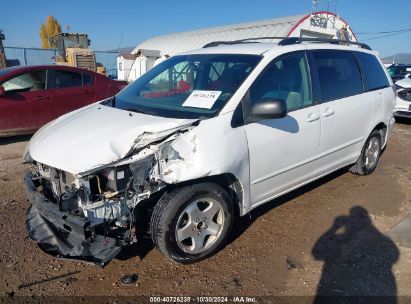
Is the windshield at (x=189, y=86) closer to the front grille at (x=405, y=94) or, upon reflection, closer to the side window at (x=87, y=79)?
the side window at (x=87, y=79)

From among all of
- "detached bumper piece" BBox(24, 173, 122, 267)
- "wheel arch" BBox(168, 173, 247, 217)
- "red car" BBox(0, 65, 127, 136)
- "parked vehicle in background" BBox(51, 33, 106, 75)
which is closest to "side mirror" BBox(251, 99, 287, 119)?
"wheel arch" BBox(168, 173, 247, 217)

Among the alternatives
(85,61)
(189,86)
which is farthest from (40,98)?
(85,61)

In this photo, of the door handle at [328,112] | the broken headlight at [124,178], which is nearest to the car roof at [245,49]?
the door handle at [328,112]

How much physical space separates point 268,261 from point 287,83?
1.78 metres

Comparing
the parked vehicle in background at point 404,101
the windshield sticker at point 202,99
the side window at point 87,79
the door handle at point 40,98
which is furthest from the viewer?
the parked vehicle in background at point 404,101

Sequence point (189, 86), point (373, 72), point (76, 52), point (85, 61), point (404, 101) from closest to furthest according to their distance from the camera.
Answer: point (189, 86), point (373, 72), point (404, 101), point (76, 52), point (85, 61)

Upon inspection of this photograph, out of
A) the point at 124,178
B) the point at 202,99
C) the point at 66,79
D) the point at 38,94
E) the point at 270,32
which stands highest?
the point at 270,32

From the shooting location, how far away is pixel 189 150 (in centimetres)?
287

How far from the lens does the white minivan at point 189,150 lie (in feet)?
8.86

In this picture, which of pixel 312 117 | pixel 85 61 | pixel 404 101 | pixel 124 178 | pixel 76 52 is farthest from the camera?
pixel 85 61

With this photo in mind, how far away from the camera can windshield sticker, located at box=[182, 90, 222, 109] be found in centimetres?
322

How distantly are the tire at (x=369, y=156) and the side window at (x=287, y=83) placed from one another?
1.79 meters

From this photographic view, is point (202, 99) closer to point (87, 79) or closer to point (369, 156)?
point (369, 156)

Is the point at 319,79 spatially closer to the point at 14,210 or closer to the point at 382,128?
the point at 382,128
